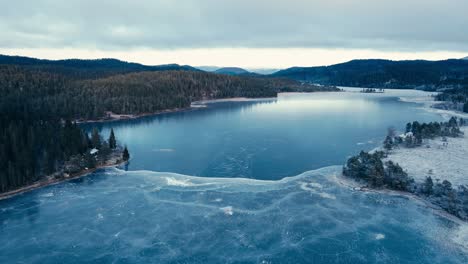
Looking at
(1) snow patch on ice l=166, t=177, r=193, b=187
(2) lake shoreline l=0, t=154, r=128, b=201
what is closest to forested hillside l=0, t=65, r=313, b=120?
(2) lake shoreline l=0, t=154, r=128, b=201

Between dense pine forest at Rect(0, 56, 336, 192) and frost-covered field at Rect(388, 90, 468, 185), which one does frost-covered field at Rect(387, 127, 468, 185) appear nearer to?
frost-covered field at Rect(388, 90, 468, 185)

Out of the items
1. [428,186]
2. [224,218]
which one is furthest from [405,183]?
[224,218]

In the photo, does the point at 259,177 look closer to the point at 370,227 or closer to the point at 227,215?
the point at 227,215

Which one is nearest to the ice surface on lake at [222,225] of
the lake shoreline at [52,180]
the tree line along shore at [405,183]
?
the lake shoreline at [52,180]

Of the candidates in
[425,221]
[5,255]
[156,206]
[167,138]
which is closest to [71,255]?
[5,255]

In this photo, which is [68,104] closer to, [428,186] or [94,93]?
[94,93]

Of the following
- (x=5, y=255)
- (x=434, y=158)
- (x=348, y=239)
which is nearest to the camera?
(x=5, y=255)
